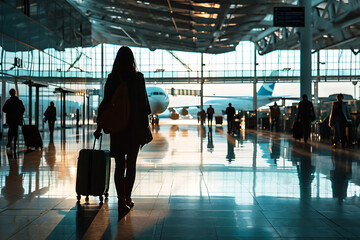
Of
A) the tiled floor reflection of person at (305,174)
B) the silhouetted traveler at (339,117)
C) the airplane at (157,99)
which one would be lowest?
the tiled floor reflection of person at (305,174)

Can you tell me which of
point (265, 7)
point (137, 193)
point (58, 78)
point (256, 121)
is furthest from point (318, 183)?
point (256, 121)

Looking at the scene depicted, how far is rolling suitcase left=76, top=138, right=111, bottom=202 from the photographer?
4.34 meters

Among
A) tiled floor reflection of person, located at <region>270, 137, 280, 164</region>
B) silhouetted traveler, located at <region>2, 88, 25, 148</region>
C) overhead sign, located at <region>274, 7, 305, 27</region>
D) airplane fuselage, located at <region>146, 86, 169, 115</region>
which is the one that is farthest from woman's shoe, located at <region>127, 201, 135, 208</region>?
airplane fuselage, located at <region>146, 86, 169, 115</region>

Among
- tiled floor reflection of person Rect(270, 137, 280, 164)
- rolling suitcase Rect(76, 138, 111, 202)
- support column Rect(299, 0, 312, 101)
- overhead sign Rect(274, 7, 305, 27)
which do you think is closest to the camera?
rolling suitcase Rect(76, 138, 111, 202)

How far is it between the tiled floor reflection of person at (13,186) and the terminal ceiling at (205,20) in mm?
14872

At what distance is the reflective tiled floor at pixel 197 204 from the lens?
327 centimetres

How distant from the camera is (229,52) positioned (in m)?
41.8

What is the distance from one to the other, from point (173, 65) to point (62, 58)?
18074 mm

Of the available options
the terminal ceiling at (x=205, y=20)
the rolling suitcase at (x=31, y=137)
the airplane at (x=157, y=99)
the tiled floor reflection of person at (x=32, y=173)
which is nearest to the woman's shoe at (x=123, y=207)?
the tiled floor reflection of person at (x=32, y=173)

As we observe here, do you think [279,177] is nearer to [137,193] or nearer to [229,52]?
[137,193]

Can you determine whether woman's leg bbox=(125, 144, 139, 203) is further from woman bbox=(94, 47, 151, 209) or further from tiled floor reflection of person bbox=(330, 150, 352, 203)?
tiled floor reflection of person bbox=(330, 150, 352, 203)

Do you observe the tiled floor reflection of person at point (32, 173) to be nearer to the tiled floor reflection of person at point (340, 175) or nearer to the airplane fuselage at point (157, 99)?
the tiled floor reflection of person at point (340, 175)

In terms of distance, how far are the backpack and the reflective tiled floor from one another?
834 millimetres

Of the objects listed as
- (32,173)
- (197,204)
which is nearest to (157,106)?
(32,173)
